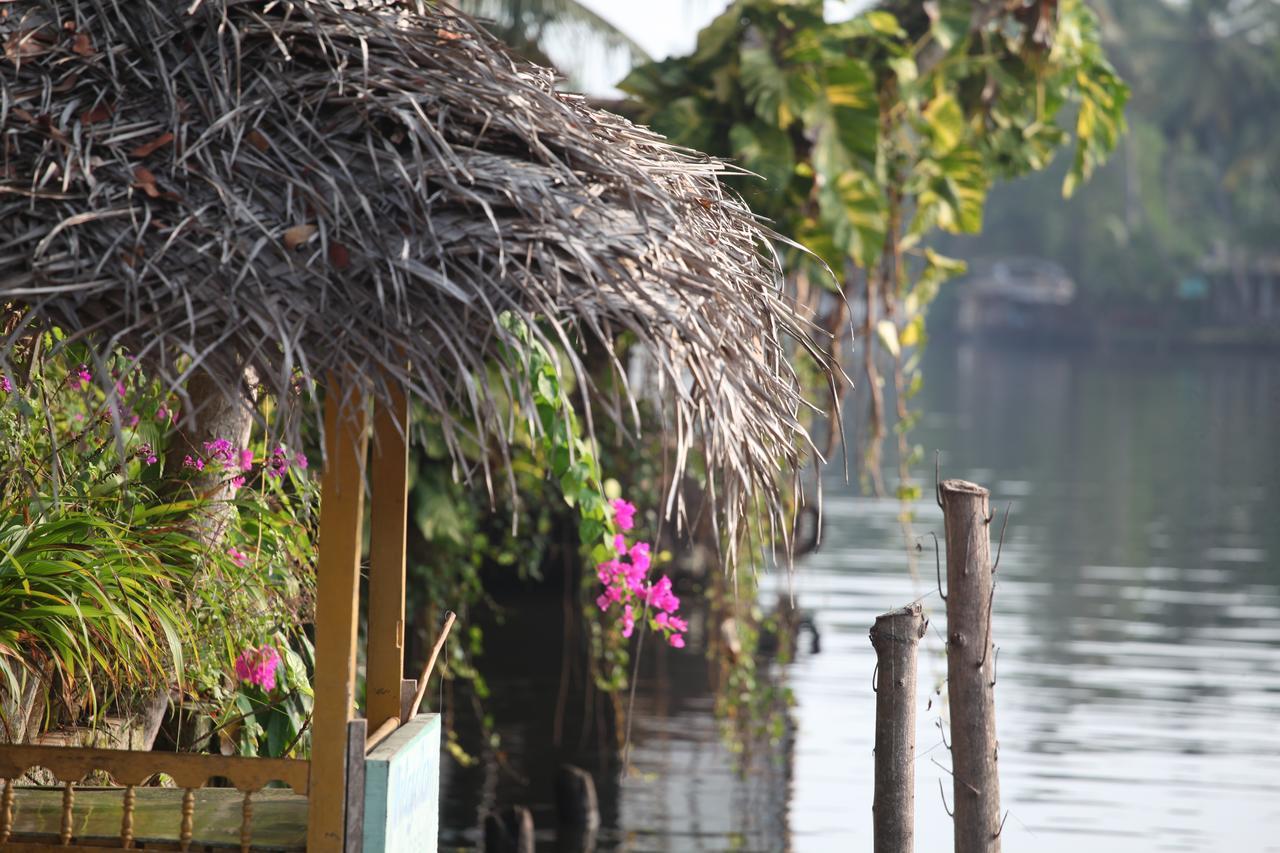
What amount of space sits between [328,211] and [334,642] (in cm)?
93

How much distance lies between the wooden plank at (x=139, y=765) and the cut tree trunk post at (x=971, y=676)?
195 centimetres

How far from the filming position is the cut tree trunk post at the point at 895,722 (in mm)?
4305

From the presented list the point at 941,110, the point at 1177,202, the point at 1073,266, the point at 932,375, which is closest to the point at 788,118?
the point at 941,110

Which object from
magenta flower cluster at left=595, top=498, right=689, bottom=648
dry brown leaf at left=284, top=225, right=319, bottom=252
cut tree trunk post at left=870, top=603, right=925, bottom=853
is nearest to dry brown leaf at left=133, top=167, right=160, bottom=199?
dry brown leaf at left=284, top=225, right=319, bottom=252

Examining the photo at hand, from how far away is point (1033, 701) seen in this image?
11.4m

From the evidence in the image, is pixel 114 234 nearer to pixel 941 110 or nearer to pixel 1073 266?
pixel 941 110

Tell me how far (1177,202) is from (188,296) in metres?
56.9

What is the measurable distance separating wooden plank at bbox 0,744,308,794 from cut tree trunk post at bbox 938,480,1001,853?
1953mm

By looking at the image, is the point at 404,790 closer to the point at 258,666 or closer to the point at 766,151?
the point at 258,666

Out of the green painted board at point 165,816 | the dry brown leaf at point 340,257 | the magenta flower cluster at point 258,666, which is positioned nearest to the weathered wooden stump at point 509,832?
the magenta flower cluster at point 258,666

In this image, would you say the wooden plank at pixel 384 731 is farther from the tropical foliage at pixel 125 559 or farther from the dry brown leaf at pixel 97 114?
the dry brown leaf at pixel 97 114

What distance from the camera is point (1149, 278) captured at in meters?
55.6

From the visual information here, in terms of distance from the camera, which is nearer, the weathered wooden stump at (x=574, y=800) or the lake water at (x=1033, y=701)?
the weathered wooden stump at (x=574, y=800)

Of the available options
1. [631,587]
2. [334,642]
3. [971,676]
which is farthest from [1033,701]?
[334,642]
